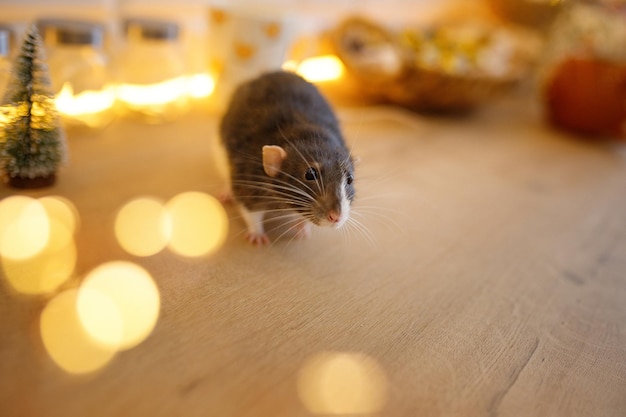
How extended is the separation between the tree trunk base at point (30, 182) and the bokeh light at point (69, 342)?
312 millimetres

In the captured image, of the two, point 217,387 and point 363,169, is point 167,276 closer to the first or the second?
point 217,387

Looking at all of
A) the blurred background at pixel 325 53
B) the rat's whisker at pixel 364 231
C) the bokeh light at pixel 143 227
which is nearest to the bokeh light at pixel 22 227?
the bokeh light at pixel 143 227

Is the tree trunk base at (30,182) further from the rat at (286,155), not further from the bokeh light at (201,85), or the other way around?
the bokeh light at (201,85)

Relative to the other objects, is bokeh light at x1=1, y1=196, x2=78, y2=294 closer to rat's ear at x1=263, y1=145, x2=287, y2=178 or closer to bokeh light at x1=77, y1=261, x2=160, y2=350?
bokeh light at x1=77, y1=261, x2=160, y2=350

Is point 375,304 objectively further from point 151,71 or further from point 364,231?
point 151,71

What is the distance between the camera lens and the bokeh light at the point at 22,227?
690mm

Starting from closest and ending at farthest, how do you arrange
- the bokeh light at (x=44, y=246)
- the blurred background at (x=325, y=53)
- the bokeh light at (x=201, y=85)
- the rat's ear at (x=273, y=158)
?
the bokeh light at (x=44, y=246) < the rat's ear at (x=273, y=158) < the blurred background at (x=325, y=53) < the bokeh light at (x=201, y=85)

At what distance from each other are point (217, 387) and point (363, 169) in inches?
27.6

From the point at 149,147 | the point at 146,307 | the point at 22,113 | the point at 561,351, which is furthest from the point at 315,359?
the point at 149,147

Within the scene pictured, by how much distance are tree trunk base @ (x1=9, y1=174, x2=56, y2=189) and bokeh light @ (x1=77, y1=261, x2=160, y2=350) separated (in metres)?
0.26

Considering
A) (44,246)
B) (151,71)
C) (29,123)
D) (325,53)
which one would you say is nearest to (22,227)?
(44,246)

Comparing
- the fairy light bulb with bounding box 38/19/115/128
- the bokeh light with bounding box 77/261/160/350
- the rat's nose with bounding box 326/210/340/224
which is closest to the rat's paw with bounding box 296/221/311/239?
the rat's nose with bounding box 326/210/340/224

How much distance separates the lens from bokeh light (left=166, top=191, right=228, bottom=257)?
30.5 inches

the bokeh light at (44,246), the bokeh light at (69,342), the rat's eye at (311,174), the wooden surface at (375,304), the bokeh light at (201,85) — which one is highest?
the rat's eye at (311,174)
